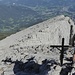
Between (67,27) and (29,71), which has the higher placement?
(67,27)

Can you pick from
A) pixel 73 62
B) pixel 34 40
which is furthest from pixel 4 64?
pixel 34 40

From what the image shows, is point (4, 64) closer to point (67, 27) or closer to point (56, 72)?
point (56, 72)

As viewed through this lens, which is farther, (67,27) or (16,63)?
(67,27)

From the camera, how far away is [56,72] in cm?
1329

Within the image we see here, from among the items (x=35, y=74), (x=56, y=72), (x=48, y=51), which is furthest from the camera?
(x=48, y=51)

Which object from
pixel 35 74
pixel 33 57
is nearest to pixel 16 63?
pixel 33 57

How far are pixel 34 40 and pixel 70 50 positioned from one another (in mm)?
11558

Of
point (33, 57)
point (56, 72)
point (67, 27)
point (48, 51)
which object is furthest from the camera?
point (67, 27)

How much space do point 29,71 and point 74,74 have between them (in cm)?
361

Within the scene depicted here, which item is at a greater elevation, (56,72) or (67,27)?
(67,27)

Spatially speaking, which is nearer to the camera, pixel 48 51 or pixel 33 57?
pixel 33 57

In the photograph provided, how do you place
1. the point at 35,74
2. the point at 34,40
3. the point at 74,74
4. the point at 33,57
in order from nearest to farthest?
the point at 74,74 < the point at 35,74 < the point at 33,57 < the point at 34,40

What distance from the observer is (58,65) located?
14133 millimetres

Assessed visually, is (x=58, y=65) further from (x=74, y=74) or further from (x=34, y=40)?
(x=34, y=40)
